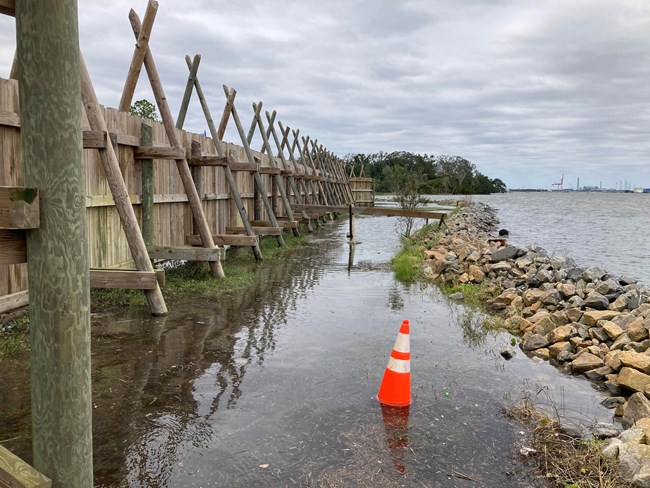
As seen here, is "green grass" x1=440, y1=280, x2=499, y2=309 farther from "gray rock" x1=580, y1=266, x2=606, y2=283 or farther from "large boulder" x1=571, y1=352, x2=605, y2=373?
"large boulder" x1=571, y1=352, x2=605, y2=373

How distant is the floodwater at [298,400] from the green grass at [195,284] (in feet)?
1.63

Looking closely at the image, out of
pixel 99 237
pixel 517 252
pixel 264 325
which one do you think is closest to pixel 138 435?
pixel 264 325

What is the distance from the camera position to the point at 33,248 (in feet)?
7.02

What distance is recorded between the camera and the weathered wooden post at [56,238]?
81.3 inches

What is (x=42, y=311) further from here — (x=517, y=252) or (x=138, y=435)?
(x=517, y=252)

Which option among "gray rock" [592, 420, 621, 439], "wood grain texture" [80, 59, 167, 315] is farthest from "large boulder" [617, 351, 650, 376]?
"wood grain texture" [80, 59, 167, 315]

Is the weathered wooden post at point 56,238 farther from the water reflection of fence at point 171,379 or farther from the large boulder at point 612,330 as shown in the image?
the large boulder at point 612,330

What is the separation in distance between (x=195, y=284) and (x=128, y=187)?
1.96 m

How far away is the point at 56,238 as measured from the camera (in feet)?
6.95

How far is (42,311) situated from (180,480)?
162cm

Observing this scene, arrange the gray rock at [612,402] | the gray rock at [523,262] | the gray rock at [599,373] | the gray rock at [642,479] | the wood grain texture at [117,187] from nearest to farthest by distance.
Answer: the gray rock at [642,479], the gray rock at [612,402], the gray rock at [599,373], the wood grain texture at [117,187], the gray rock at [523,262]

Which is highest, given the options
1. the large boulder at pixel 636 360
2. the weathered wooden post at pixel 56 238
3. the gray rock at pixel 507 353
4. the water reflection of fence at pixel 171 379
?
the weathered wooden post at pixel 56 238

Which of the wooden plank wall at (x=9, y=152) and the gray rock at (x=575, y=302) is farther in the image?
the gray rock at (x=575, y=302)

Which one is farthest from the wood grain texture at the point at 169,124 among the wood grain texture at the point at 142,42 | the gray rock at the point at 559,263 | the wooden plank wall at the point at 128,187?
the gray rock at the point at 559,263
